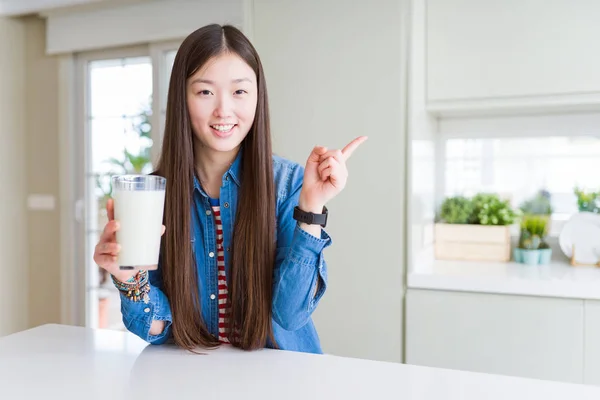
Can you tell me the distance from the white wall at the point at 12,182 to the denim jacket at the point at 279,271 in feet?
9.01

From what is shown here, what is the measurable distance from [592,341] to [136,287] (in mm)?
1598

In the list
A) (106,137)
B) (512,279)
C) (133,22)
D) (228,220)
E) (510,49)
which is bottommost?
(512,279)

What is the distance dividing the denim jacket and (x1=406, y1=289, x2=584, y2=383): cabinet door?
903 millimetres

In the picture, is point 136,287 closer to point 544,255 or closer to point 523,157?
point 544,255

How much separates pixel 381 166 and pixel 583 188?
1.03 m

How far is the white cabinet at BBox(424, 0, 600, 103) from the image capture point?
2148mm

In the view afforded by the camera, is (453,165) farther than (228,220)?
Yes

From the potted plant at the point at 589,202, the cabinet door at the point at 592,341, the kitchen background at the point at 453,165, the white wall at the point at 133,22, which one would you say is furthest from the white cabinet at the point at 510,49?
the white wall at the point at 133,22

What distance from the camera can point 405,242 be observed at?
2176 mm

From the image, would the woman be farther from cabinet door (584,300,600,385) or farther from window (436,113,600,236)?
window (436,113,600,236)

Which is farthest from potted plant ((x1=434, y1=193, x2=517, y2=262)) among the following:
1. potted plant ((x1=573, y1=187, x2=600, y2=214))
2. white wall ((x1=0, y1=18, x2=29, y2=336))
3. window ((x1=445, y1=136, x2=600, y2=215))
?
white wall ((x1=0, y1=18, x2=29, y2=336))

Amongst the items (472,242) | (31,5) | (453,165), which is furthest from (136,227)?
(31,5)

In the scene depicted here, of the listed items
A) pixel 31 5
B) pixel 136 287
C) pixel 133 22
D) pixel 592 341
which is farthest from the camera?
pixel 31 5

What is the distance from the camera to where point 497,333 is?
206 centimetres
